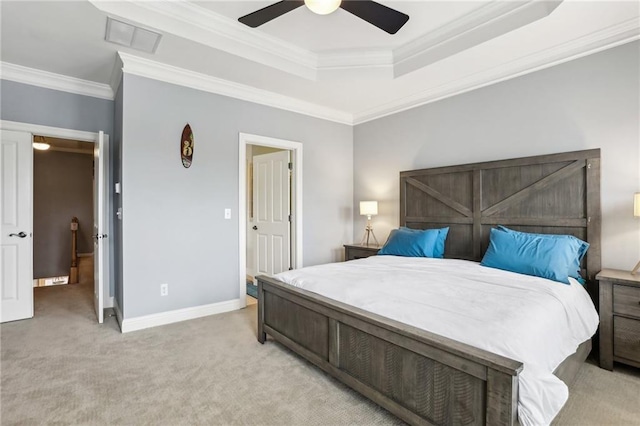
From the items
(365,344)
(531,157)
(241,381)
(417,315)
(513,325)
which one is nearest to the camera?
(513,325)

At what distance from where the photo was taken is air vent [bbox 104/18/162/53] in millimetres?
2578

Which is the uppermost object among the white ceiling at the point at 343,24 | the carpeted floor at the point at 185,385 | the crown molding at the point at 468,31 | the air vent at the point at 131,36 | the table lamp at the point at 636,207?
the white ceiling at the point at 343,24

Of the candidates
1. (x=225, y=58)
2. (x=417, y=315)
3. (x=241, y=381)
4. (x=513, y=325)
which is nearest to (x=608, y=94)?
(x=513, y=325)

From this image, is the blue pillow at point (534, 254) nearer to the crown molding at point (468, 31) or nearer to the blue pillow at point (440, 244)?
the blue pillow at point (440, 244)

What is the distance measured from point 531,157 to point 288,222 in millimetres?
2909

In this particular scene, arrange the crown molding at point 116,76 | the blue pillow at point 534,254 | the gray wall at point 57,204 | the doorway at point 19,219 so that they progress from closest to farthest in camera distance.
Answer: the blue pillow at point 534,254 → the crown molding at point 116,76 → the doorway at point 19,219 → the gray wall at point 57,204

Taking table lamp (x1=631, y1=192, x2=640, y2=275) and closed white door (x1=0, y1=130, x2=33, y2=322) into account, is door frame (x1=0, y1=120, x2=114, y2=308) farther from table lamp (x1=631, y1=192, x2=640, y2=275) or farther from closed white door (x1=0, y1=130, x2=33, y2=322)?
table lamp (x1=631, y1=192, x2=640, y2=275)

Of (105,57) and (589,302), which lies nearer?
(589,302)

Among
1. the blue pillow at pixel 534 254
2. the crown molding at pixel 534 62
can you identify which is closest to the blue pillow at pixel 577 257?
the blue pillow at pixel 534 254

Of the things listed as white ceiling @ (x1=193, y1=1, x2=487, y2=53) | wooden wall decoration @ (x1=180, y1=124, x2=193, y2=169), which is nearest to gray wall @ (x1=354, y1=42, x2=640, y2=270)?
white ceiling @ (x1=193, y1=1, x2=487, y2=53)

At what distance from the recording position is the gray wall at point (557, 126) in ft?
8.50

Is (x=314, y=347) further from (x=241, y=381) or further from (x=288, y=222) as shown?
(x=288, y=222)

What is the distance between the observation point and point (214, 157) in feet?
12.0

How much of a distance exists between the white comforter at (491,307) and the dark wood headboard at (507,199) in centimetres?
66
